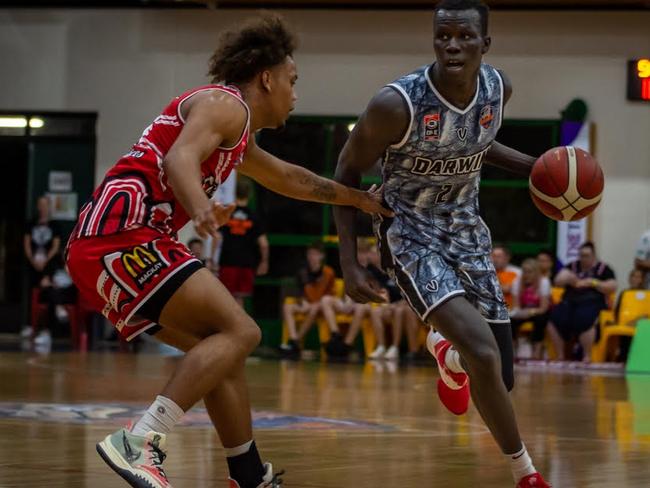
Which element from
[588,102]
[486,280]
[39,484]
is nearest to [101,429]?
[39,484]

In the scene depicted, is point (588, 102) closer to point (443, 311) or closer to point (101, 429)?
point (101, 429)

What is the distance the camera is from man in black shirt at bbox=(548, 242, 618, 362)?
15.1 m

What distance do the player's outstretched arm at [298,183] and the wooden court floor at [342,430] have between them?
3.83ft

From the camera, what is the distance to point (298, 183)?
5453 millimetres

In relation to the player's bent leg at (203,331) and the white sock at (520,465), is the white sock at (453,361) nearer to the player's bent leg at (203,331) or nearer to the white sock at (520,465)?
the white sock at (520,465)

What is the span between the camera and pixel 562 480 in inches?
223

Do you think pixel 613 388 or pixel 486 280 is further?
pixel 613 388

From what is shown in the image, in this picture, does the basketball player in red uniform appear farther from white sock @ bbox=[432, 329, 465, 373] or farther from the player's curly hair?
white sock @ bbox=[432, 329, 465, 373]

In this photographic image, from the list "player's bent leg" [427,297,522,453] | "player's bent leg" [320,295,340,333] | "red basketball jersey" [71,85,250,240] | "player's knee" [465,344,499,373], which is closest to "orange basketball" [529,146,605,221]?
"player's bent leg" [427,297,522,453]

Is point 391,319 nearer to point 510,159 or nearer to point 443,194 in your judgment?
point 510,159

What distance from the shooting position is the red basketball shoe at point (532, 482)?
512 cm

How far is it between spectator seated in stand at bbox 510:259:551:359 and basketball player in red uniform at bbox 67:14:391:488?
423 inches

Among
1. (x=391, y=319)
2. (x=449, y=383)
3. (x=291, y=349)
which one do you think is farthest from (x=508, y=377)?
(x=291, y=349)

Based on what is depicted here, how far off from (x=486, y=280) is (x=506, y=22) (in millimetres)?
13051
